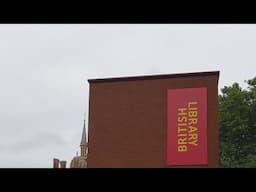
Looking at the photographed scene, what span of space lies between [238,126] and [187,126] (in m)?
6.10

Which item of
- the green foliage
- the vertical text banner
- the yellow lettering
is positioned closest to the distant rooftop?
the vertical text banner

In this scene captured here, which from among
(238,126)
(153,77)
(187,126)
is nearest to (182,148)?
(187,126)

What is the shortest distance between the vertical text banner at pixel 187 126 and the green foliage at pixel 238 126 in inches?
198

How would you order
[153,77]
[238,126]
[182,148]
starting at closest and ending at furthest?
1. [182,148]
2. [153,77]
3. [238,126]

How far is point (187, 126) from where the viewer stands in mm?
18875

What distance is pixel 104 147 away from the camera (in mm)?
19812

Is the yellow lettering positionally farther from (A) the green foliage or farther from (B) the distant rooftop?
(A) the green foliage

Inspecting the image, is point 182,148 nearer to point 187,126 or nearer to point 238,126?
point 187,126

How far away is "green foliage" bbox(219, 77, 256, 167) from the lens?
24031mm
